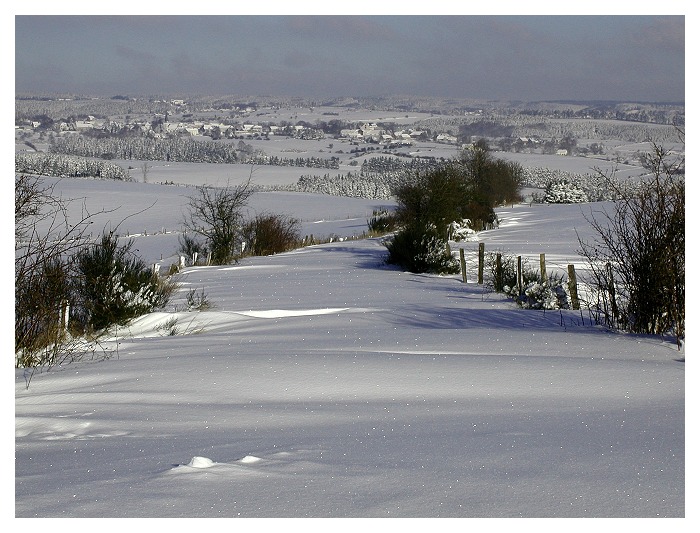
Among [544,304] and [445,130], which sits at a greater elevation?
[445,130]

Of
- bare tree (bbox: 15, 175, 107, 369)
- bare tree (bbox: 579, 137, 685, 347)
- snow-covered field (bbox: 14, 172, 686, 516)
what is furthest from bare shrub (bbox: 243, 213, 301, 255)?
bare tree (bbox: 15, 175, 107, 369)

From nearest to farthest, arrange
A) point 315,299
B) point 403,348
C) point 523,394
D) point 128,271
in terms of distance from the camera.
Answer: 1. point 523,394
2. point 403,348
3. point 128,271
4. point 315,299

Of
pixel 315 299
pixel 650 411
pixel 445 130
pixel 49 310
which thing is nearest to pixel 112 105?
pixel 445 130

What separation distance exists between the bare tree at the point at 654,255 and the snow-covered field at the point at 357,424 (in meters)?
0.36

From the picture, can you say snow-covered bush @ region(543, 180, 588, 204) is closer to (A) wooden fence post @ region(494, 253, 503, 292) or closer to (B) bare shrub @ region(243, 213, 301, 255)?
(B) bare shrub @ region(243, 213, 301, 255)

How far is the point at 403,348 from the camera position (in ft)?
24.0

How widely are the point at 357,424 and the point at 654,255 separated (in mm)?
4930

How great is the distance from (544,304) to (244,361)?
7015mm

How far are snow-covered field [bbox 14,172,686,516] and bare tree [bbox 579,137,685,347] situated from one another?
0.36m

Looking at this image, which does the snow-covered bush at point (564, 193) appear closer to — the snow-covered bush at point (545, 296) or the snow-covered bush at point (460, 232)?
the snow-covered bush at point (460, 232)

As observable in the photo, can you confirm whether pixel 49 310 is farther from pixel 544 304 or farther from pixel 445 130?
pixel 445 130

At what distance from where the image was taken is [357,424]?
13.9ft

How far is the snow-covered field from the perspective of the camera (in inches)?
117

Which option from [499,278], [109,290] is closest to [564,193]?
[499,278]
